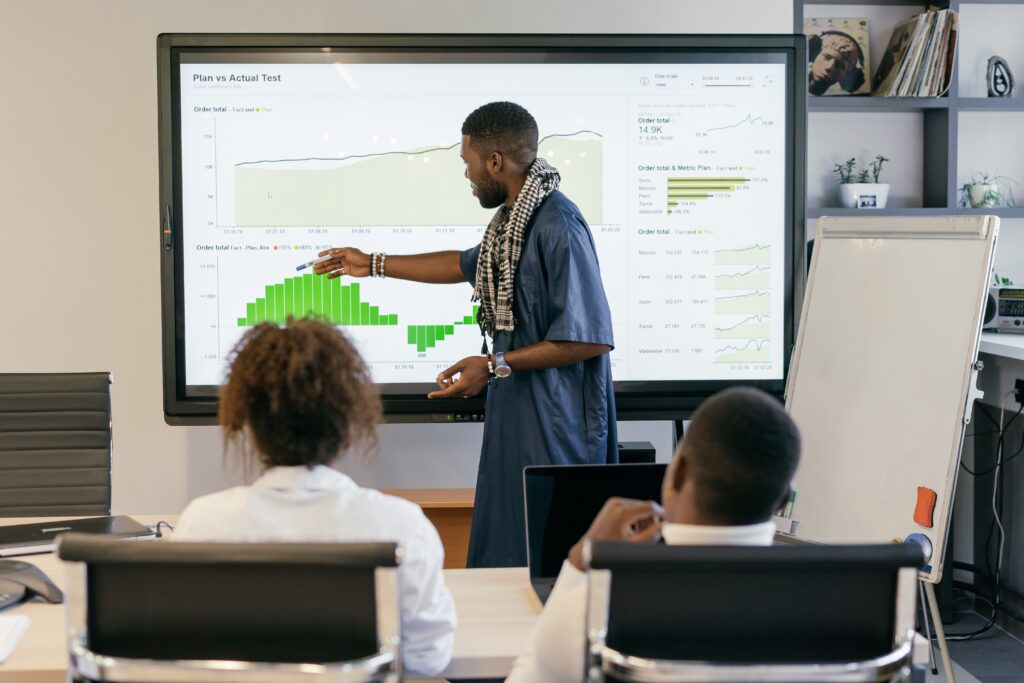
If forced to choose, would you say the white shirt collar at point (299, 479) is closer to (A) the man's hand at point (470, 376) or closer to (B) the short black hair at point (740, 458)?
(B) the short black hair at point (740, 458)

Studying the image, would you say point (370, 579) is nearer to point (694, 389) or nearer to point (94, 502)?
point (94, 502)

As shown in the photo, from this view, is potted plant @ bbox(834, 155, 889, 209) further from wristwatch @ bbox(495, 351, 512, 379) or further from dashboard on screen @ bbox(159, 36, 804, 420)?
wristwatch @ bbox(495, 351, 512, 379)

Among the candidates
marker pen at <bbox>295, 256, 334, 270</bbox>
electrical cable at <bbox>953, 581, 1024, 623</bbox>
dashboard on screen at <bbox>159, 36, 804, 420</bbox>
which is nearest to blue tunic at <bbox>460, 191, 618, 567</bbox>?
dashboard on screen at <bbox>159, 36, 804, 420</bbox>

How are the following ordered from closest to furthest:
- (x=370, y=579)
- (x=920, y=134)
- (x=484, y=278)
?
1. (x=370, y=579)
2. (x=484, y=278)
3. (x=920, y=134)

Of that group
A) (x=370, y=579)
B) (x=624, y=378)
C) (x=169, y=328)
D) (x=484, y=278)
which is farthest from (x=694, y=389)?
(x=370, y=579)

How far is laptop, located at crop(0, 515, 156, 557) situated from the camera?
81.8 inches

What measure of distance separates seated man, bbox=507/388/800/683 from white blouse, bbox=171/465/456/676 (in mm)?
186

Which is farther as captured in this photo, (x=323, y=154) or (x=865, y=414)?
(x=323, y=154)

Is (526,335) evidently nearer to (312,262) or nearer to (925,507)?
(312,262)

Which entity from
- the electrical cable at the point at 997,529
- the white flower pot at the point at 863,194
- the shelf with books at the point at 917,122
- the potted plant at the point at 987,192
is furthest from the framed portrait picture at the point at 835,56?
the electrical cable at the point at 997,529

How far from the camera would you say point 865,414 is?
9.53ft

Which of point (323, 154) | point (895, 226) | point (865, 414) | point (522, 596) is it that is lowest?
point (522, 596)

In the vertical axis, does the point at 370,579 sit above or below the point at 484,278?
below

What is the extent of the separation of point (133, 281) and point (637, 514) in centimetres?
286
